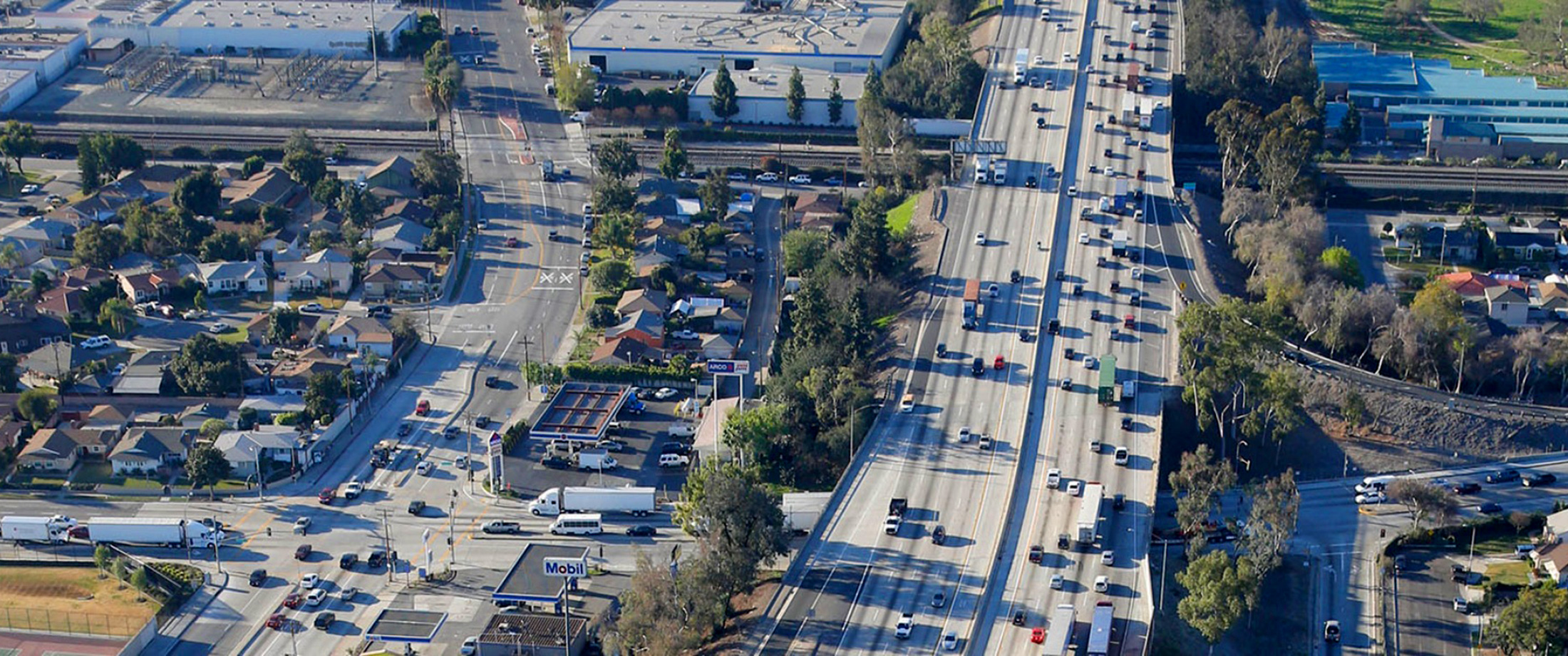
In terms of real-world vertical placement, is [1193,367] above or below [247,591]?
above

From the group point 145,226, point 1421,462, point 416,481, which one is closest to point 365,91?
point 145,226

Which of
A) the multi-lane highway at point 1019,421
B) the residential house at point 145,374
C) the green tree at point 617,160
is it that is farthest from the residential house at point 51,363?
the multi-lane highway at point 1019,421

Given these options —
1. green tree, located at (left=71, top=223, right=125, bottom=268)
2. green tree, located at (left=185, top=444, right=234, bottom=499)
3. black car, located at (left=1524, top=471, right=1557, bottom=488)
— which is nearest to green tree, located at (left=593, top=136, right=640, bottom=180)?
green tree, located at (left=71, top=223, right=125, bottom=268)

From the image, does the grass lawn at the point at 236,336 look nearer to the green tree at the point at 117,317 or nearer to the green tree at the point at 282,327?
the green tree at the point at 282,327

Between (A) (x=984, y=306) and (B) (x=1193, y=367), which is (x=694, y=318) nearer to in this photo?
(A) (x=984, y=306)

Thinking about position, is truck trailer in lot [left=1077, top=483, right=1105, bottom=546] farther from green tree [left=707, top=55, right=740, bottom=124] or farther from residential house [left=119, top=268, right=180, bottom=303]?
green tree [left=707, top=55, right=740, bottom=124]

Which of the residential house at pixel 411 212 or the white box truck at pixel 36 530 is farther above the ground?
the residential house at pixel 411 212
